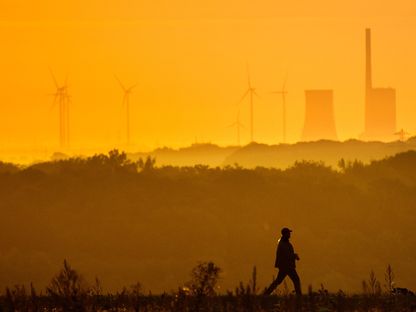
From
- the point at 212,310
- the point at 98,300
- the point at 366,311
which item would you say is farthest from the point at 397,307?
the point at 98,300

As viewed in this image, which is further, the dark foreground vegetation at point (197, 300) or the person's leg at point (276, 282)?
the person's leg at point (276, 282)

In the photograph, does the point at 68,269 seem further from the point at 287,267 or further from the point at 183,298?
the point at 287,267

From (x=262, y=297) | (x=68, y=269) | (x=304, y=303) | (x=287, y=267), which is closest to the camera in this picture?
(x=68, y=269)

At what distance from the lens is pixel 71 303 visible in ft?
108

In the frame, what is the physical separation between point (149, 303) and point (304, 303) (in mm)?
3650

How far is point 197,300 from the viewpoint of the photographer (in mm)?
36031

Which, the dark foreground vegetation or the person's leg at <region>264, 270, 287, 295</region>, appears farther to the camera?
the person's leg at <region>264, 270, 287, 295</region>

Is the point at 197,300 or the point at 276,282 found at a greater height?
the point at 276,282

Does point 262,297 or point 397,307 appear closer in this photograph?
point 397,307

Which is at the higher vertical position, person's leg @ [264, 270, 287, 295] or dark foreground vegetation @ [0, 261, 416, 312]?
person's leg @ [264, 270, 287, 295]

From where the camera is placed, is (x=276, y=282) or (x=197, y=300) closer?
(x=197, y=300)

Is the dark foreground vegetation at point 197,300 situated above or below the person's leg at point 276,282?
below

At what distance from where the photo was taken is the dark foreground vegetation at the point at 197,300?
33219 millimetres

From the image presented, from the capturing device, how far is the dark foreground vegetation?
33219 millimetres
